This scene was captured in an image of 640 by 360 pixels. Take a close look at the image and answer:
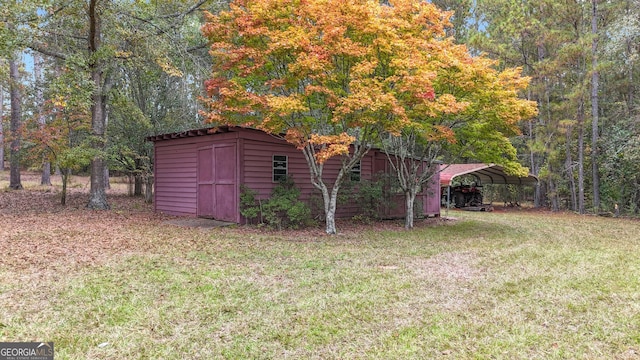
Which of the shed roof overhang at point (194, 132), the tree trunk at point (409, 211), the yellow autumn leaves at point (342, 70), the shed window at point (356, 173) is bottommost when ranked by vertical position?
the tree trunk at point (409, 211)

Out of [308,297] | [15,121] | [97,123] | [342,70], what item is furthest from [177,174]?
[15,121]

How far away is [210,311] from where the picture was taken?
3.64 meters

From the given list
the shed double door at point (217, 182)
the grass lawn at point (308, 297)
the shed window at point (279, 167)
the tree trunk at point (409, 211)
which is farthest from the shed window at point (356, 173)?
the grass lawn at point (308, 297)

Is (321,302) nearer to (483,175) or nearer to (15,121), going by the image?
(15,121)

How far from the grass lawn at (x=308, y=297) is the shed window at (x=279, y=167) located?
7.86ft

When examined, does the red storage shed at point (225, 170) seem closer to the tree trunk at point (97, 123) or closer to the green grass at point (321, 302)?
the tree trunk at point (97, 123)

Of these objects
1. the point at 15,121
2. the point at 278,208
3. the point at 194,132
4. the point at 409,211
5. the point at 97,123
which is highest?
the point at 15,121

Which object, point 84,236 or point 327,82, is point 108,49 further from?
point 327,82

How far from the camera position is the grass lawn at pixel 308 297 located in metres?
2.97

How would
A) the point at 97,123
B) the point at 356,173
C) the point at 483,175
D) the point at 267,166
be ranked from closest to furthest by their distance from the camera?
the point at 267,166 < the point at 97,123 < the point at 356,173 < the point at 483,175

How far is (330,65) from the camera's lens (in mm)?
7648

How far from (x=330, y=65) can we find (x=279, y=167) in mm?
3334

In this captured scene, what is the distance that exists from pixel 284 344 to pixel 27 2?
1069cm

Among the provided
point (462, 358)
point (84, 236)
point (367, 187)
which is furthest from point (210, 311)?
point (367, 187)
